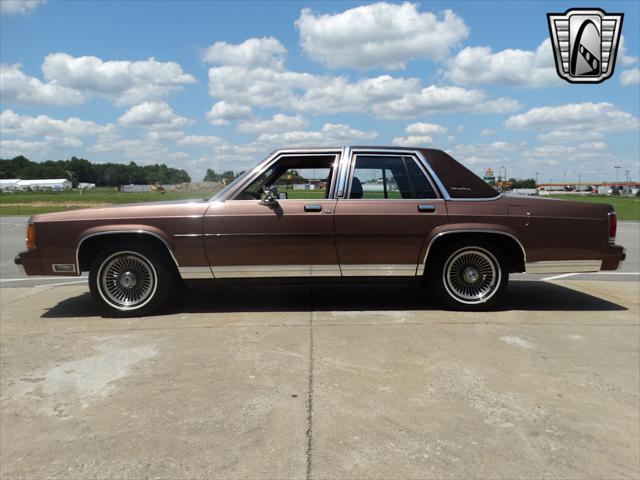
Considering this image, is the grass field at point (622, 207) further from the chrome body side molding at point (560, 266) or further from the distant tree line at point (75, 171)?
the distant tree line at point (75, 171)

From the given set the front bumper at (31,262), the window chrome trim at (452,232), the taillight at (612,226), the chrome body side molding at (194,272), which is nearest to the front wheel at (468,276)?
the window chrome trim at (452,232)

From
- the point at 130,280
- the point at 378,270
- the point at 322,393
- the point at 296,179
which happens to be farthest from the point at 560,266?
the point at 130,280

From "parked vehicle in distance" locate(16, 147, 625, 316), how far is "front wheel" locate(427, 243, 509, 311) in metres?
0.01

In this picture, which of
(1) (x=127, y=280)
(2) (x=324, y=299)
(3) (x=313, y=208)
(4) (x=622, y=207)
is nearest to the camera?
(3) (x=313, y=208)

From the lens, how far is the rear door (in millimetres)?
4938

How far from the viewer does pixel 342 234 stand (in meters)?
4.93

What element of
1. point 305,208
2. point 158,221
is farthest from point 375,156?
point 158,221

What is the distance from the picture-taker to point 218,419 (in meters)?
2.78

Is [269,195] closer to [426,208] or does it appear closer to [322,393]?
[426,208]

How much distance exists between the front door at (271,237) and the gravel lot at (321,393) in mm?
374

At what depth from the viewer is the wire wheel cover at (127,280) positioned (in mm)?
5039

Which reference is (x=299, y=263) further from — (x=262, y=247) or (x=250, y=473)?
(x=250, y=473)

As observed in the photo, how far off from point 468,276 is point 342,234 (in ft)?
4.58

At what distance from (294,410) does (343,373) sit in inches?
24.6
